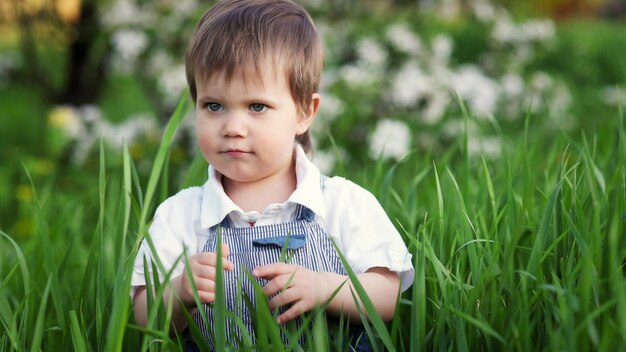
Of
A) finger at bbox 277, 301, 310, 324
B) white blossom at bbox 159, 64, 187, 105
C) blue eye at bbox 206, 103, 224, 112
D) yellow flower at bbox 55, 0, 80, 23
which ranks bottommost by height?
finger at bbox 277, 301, 310, 324

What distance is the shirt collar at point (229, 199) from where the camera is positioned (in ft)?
4.67

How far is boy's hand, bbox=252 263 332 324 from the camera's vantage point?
130cm

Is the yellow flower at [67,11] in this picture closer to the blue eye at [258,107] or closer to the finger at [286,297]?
the blue eye at [258,107]

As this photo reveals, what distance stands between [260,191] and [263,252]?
0.15 meters

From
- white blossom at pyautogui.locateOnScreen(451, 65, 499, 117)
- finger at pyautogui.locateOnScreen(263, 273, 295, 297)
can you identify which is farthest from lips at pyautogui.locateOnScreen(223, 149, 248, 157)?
white blossom at pyautogui.locateOnScreen(451, 65, 499, 117)

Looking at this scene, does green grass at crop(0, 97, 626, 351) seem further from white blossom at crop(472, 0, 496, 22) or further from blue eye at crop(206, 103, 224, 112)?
white blossom at crop(472, 0, 496, 22)

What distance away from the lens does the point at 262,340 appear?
3.95 feet

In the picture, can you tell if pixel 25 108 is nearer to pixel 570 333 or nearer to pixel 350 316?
pixel 350 316

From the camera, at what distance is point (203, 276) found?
1307 mm

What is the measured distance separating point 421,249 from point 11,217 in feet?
8.15

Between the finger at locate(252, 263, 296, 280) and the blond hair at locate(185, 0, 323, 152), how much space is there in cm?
33

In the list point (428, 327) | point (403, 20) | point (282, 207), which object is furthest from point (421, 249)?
point (403, 20)

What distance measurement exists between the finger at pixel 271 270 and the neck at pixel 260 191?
0.18 meters

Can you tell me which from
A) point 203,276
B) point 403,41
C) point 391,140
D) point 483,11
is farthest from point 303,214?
point 483,11
